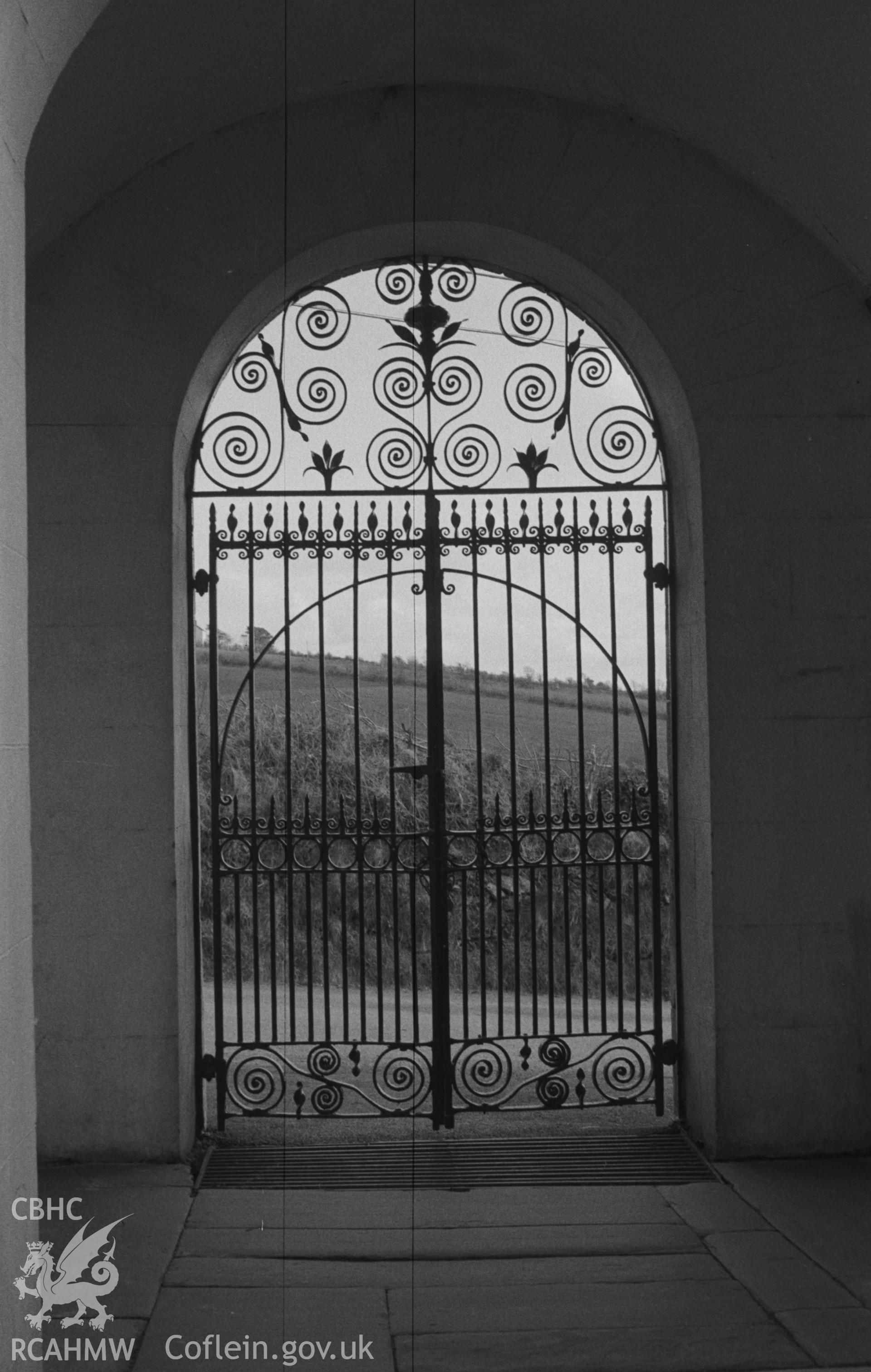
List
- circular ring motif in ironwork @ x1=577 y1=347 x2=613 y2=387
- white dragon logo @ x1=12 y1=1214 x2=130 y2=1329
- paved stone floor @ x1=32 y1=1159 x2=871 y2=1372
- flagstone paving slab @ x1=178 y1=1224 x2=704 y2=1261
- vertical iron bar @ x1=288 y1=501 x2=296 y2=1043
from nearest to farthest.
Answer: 1. white dragon logo @ x1=12 y1=1214 x2=130 y2=1329
2. paved stone floor @ x1=32 y1=1159 x2=871 y2=1372
3. flagstone paving slab @ x1=178 y1=1224 x2=704 y2=1261
4. vertical iron bar @ x1=288 y1=501 x2=296 y2=1043
5. circular ring motif in ironwork @ x1=577 y1=347 x2=613 y2=387

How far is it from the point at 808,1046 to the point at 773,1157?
45 centimetres

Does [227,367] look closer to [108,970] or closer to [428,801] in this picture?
[428,801]

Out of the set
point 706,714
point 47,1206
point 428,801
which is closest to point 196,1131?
point 47,1206

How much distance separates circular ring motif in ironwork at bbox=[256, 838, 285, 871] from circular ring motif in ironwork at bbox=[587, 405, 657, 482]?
6.71 ft

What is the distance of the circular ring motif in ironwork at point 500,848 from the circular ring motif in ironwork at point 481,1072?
74cm

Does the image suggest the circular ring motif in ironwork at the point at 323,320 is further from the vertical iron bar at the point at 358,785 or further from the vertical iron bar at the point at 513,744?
the vertical iron bar at the point at 513,744

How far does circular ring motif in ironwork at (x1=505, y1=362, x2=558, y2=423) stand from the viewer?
5262 mm

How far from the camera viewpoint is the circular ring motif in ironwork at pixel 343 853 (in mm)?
5102

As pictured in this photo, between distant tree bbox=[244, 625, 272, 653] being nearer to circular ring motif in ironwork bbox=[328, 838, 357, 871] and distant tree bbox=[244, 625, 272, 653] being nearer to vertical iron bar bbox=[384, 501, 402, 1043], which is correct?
vertical iron bar bbox=[384, 501, 402, 1043]

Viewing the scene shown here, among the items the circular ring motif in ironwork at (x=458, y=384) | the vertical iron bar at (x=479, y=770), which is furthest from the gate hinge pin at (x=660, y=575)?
the circular ring motif in ironwork at (x=458, y=384)

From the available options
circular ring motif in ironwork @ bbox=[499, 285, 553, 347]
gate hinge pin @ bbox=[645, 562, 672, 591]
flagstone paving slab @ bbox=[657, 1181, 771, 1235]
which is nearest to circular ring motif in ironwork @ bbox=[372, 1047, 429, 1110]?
flagstone paving slab @ bbox=[657, 1181, 771, 1235]

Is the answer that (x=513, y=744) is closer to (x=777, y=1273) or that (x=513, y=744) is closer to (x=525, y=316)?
(x=525, y=316)

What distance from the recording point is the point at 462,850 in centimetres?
516

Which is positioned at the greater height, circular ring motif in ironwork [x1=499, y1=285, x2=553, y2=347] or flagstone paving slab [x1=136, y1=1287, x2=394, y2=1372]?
circular ring motif in ironwork [x1=499, y1=285, x2=553, y2=347]
